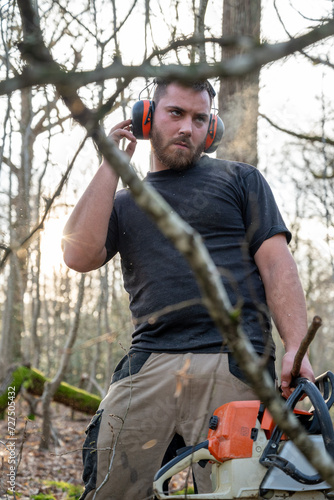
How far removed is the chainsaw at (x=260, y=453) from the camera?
174cm

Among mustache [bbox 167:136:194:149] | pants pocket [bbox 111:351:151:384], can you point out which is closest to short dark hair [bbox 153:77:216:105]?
mustache [bbox 167:136:194:149]

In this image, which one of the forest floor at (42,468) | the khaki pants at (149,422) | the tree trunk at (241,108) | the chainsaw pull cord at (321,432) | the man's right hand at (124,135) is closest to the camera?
the chainsaw pull cord at (321,432)

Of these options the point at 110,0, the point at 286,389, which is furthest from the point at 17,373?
the point at 286,389

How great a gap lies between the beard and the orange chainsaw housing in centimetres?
138

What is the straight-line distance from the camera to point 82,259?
275 cm

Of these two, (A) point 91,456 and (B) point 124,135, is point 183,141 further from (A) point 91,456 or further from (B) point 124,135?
(A) point 91,456

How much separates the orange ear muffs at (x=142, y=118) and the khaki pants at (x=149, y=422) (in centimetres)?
123

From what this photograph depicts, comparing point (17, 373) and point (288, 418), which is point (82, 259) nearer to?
point (288, 418)

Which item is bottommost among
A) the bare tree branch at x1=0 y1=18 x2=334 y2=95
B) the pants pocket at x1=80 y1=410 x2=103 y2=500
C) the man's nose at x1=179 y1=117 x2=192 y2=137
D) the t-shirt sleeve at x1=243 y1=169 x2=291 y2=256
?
the pants pocket at x1=80 y1=410 x2=103 y2=500

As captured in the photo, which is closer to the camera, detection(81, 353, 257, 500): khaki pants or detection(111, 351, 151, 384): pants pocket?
detection(81, 353, 257, 500): khaki pants

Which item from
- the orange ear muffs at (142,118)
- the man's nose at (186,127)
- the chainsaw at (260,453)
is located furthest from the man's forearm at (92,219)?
the chainsaw at (260,453)

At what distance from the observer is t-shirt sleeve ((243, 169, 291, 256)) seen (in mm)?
2627

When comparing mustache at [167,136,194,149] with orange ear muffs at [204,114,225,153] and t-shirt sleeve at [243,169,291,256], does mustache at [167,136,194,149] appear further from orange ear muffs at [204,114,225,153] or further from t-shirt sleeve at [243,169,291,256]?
t-shirt sleeve at [243,169,291,256]

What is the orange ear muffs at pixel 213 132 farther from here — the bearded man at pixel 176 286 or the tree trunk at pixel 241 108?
the tree trunk at pixel 241 108
